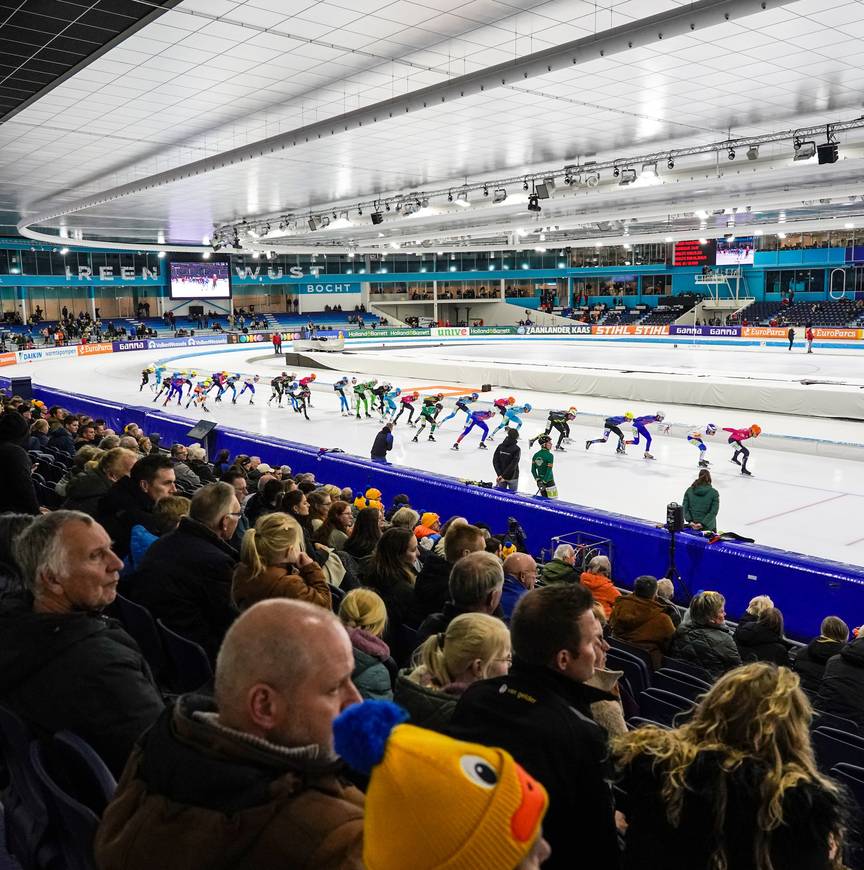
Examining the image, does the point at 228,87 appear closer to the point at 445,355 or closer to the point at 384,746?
the point at 384,746

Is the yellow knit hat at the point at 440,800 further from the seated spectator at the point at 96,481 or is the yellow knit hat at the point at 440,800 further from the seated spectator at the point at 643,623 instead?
the seated spectator at the point at 96,481

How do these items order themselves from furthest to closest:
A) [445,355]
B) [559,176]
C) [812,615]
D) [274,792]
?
[445,355], [559,176], [812,615], [274,792]

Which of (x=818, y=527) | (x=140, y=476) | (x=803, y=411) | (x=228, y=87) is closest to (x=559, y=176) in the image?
(x=803, y=411)

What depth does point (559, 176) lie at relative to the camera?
22.1 m

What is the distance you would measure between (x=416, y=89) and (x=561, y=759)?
44.2 feet

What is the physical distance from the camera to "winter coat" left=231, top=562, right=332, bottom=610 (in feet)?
11.2

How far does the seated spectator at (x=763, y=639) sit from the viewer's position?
17.0 feet

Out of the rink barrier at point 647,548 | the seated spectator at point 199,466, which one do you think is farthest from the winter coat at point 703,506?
the seated spectator at point 199,466

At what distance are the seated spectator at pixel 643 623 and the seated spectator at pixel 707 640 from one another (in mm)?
94

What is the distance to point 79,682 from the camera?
92.5 inches

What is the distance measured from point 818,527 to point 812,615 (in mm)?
4047

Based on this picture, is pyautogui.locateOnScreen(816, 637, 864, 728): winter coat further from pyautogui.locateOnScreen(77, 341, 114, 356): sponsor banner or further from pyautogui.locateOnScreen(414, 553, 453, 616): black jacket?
pyautogui.locateOnScreen(77, 341, 114, 356): sponsor banner

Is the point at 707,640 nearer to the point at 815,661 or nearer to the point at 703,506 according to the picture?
the point at 815,661

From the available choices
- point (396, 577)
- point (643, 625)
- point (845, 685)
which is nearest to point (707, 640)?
point (643, 625)
